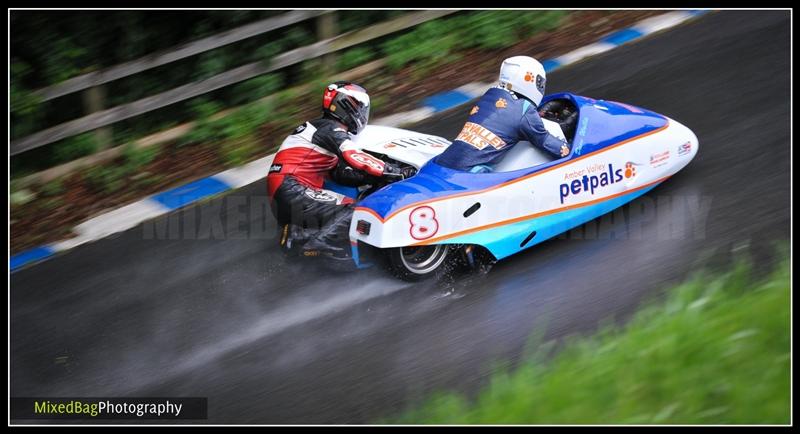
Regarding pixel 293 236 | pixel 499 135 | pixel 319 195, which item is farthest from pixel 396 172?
pixel 293 236

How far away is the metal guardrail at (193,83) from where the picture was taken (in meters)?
10.3

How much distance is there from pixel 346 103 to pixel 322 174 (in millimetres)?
691

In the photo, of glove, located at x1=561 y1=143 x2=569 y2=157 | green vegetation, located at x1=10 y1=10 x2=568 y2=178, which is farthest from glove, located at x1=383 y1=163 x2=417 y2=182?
green vegetation, located at x1=10 y1=10 x2=568 y2=178

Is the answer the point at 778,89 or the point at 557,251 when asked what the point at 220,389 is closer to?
the point at 557,251

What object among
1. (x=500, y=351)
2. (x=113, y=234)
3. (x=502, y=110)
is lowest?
(x=500, y=351)

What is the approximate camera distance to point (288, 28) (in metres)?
11.6

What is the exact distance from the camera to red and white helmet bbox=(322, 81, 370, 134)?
27.5 ft

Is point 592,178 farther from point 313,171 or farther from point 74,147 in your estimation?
point 74,147

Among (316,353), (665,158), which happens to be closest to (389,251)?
(316,353)

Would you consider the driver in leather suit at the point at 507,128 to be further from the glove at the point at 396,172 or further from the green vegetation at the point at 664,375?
the green vegetation at the point at 664,375

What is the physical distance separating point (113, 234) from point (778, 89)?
7.20m

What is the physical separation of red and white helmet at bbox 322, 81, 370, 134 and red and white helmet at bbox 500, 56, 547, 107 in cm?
Result: 131

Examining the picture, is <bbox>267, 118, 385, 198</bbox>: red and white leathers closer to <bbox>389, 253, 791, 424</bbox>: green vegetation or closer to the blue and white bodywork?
the blue and white bodywork

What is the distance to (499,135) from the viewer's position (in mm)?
8039
